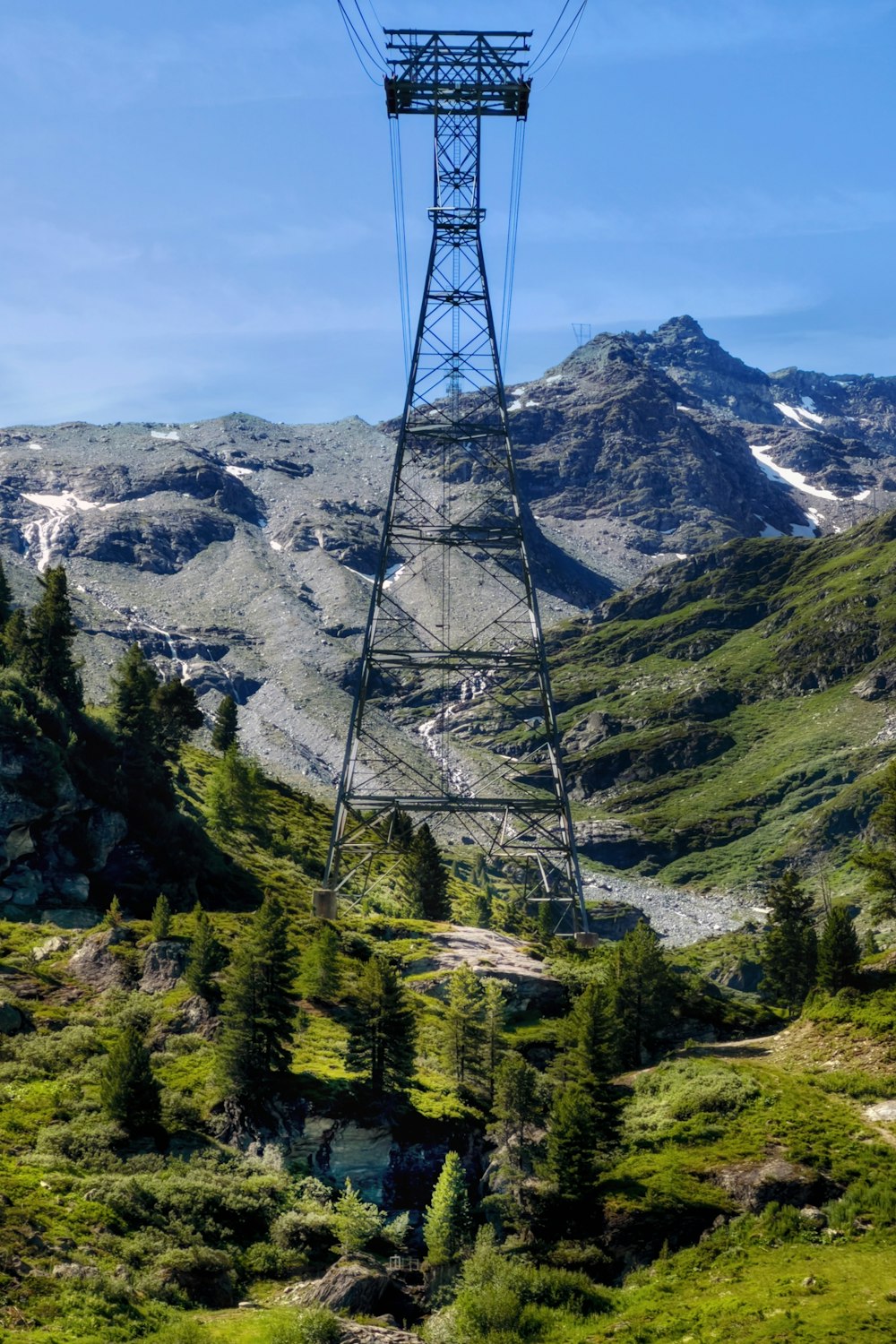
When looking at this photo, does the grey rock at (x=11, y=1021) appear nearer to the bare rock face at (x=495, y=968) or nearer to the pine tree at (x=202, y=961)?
the pine tree at (x=202, y=961)

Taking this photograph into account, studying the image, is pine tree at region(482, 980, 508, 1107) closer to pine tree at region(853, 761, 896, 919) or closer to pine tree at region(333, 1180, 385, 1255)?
pine tree at region(333, 1180, 385, 1255)

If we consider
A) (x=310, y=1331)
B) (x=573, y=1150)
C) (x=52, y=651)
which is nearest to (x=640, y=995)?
(x=573, y=1150)

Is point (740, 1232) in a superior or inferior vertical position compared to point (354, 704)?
inferior

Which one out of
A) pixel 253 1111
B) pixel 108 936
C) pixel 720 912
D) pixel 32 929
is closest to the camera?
pixel 253 1111

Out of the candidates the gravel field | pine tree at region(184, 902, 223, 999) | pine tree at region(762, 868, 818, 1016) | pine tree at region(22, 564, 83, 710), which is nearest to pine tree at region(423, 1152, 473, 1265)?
pine tree at region(184, 902, 223, 999)

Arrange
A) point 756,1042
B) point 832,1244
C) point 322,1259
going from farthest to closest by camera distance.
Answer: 1. point 756,1042
2. point 322,1259
3. point 832,1244

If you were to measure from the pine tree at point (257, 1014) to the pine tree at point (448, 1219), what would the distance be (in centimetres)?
775

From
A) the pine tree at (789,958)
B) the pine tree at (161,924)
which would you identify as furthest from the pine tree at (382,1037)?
the pine tree at (789,958)

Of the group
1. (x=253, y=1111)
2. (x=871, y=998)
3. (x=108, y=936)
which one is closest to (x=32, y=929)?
(x=108, y=936)

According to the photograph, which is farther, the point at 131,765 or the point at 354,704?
the point at 131,765

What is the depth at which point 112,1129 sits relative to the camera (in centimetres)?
3838

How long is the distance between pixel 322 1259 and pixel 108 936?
2326 centimetres

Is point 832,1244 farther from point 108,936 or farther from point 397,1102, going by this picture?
point 108,936

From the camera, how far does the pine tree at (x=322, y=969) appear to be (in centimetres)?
5119
